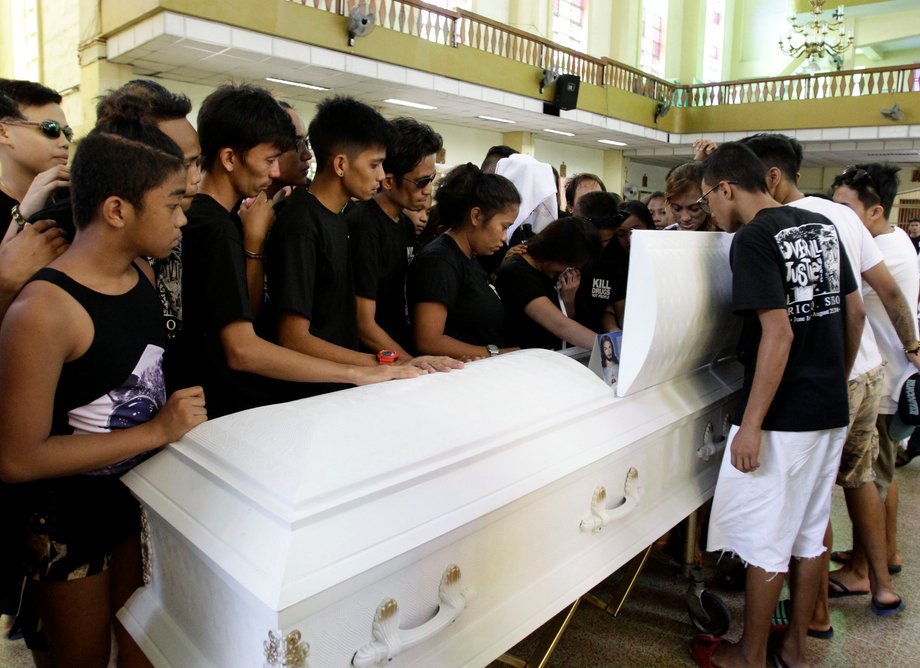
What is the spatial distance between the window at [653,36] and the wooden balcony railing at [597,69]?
3.03m

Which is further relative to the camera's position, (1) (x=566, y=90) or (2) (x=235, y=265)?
(1) (x=566, y=90)

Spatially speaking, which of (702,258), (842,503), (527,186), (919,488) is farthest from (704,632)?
(919,488)

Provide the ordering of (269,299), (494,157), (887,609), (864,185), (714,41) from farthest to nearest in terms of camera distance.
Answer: (714,41) → (494,157) → (864,185) → (887,609) → (269,299)

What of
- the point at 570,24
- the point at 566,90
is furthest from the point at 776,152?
the point at 570,24

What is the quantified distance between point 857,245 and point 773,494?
1.02 metres

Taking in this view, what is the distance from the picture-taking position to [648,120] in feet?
47.2

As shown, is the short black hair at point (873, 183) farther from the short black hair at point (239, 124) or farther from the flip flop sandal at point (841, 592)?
the short black hair at point (239, 124)

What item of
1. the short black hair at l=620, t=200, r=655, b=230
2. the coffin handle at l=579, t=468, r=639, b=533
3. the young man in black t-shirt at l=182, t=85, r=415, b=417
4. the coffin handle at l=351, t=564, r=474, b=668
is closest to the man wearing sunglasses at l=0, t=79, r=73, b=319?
the young man in black t-shirt at l=182, t=85, r=415, b=417

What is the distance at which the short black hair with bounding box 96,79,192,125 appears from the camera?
1447 mm

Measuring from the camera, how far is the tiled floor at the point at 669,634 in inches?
77.9

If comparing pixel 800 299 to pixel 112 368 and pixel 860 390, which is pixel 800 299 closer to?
pixel 860 390

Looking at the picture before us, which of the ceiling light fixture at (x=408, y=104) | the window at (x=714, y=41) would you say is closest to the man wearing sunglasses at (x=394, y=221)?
the ceiling light fixture at (x=408, y=104)

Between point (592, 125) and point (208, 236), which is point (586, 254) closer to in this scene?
point (208, 236)

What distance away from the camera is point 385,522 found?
100 centimetres
